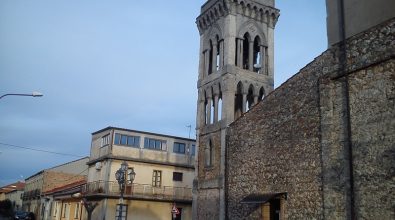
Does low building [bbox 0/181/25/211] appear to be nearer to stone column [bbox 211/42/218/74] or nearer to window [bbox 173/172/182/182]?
window [bbox 173/172/182/182]

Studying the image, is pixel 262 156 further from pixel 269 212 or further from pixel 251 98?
pixel 251 98

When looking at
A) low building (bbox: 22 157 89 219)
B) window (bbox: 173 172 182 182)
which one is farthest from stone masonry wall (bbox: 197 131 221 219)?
low building (bbox: 22 157 89 219)

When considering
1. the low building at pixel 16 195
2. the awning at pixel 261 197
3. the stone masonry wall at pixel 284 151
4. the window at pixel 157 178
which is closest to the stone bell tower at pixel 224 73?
the stone masonry wall at pixel 284 151

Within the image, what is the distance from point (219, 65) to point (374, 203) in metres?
16.6

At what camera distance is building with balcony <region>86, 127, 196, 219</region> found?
33531 millimetres

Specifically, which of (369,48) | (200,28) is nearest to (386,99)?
(369,48)

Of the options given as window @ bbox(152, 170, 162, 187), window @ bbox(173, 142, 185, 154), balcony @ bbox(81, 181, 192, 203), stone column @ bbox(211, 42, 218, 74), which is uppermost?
stone column @ bbox(211, 42, 218, 74)

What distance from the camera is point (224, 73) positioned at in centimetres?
2573

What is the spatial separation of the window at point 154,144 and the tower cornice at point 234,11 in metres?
11.9

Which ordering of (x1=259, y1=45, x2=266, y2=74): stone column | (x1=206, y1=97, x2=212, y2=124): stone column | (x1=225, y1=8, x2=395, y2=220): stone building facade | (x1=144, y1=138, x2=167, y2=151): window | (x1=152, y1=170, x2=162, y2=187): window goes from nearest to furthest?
(x1=225, y1=8, x2=395, y2=220): stone building facade, (x1=206, y1=97, x2=212, y2=124): stone column, (x1=259, y1=45, x2=266, y2=74): stone column, (x1=152, y1=170, x2=162, y2=187): window, (x1=144, y1=138, x2=167, y2=151): window

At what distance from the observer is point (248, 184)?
774 inches

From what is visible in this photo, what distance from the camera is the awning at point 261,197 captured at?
55.3ft

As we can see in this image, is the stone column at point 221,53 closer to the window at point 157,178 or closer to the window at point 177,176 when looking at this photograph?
the window at point 157,178

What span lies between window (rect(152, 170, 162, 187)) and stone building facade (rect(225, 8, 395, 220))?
659 inches
